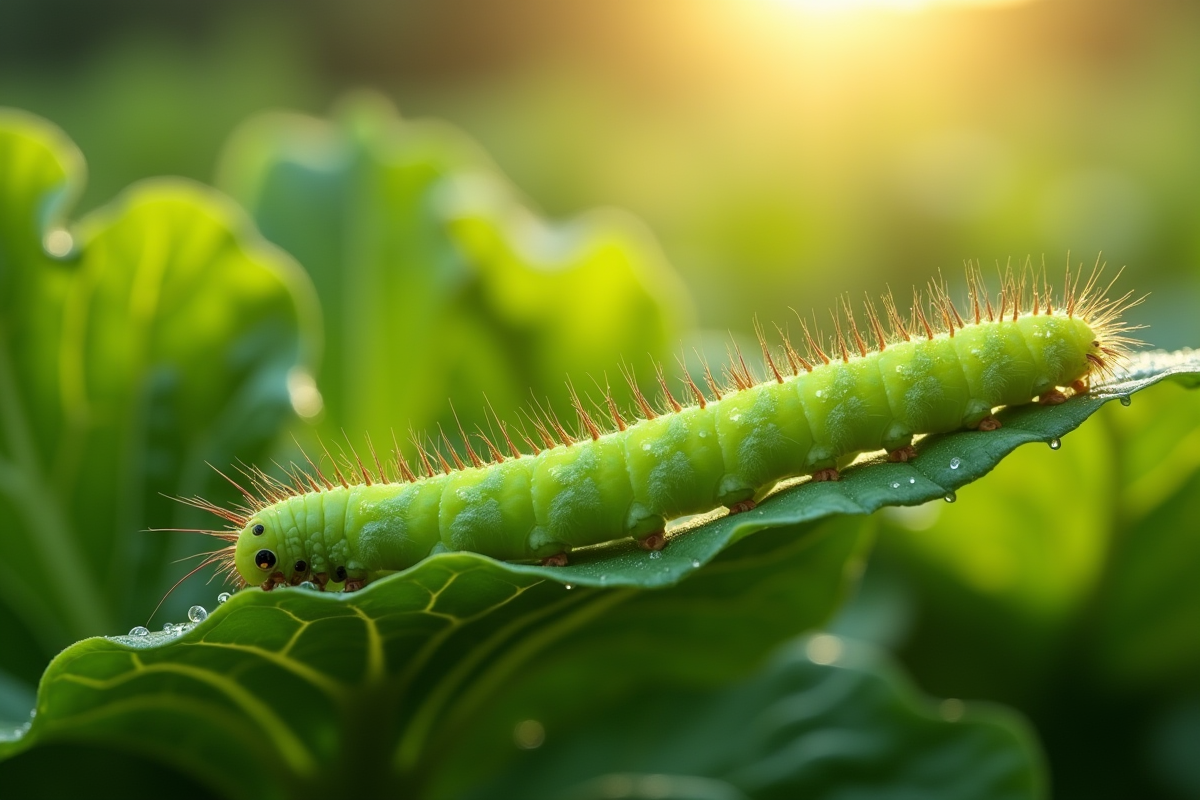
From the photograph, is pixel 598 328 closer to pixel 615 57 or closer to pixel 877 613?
pixel 877 613

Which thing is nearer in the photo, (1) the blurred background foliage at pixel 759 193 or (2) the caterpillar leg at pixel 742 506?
(2) the caterpillar leg at pixel 742 506

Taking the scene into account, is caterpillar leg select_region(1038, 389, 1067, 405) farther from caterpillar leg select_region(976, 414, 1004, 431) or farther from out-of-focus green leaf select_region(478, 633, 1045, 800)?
out-of-focus green leaf select_region(478, 633, 1045, 800)

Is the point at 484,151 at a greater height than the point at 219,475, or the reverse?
the point at 484,151

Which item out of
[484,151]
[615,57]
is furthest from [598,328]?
[615,57]

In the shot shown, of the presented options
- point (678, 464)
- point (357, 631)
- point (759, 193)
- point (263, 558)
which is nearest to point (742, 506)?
point (678, 464)

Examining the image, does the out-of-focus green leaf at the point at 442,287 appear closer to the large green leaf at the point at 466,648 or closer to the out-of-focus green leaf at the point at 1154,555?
the large green leaf at the point at 466,648

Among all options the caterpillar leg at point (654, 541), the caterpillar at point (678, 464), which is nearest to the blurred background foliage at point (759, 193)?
the caterpillar at point (678, 464)
